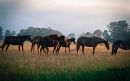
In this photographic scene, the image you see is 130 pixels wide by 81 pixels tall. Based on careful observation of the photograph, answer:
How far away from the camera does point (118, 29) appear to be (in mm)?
9484

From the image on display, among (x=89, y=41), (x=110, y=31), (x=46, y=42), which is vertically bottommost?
(x=89, y=41)

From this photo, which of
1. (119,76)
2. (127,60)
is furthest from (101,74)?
(127,60)

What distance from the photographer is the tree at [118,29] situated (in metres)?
8.33

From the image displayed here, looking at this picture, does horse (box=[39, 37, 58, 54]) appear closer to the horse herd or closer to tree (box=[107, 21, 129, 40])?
the horse herd

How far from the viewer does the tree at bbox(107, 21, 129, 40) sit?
833 cm

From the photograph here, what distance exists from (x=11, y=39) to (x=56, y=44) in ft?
8.28

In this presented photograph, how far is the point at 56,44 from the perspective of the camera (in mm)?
11344

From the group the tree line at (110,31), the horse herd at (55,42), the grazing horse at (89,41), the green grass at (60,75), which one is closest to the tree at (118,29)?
the tree line at (110,31)

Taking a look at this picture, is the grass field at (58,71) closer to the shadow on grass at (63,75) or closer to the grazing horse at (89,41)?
the shadow on grass at (63,75)

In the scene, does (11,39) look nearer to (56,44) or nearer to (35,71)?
(56,44)

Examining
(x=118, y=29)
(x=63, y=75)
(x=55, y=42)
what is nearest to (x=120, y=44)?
(x=118, y=29)

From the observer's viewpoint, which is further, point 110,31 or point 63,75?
point 110,31

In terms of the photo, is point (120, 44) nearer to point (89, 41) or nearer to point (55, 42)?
point (89, 41)

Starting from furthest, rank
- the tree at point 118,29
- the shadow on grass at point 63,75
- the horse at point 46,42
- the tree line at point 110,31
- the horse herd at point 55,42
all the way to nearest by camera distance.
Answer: the horse at point 46,42
the horse herd at point 55,42
the tree at point 118,29
the tree line at point 110,31
the shadow on grass at point 63,75
